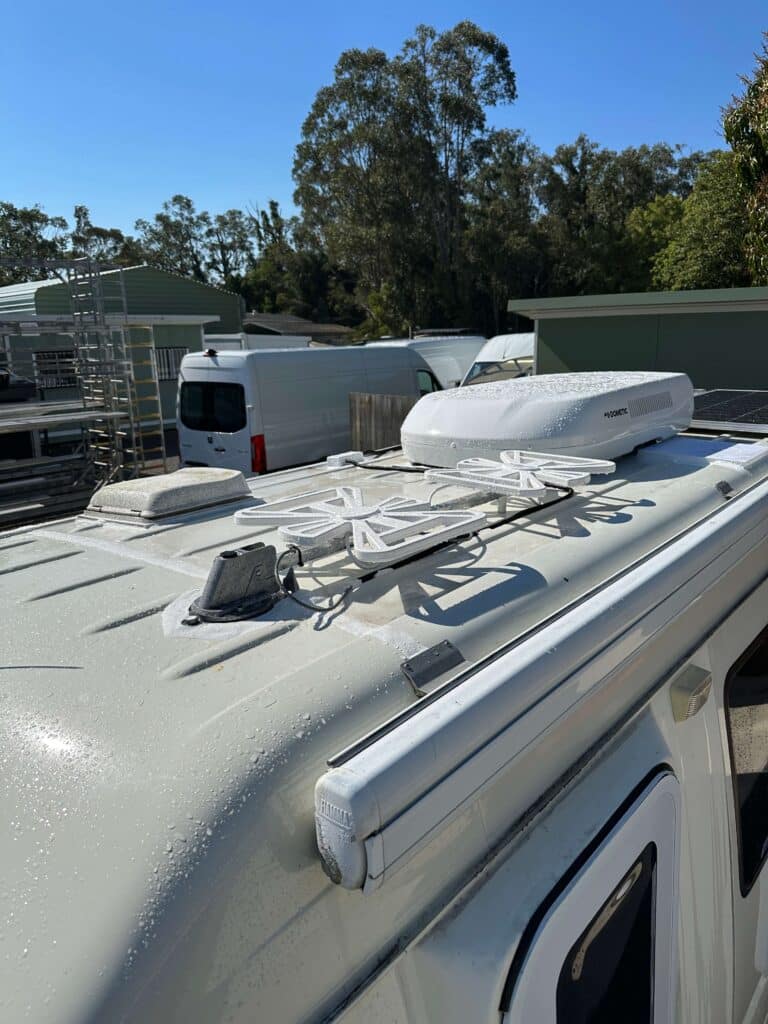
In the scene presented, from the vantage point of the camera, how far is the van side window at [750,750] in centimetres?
197

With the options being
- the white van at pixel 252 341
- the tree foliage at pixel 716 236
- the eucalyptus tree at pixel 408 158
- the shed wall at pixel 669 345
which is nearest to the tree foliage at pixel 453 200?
the eucalyptus tree at pixel 408 158

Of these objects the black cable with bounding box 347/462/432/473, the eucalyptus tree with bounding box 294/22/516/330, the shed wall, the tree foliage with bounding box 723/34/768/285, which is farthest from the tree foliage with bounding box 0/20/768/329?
the black cable with bounding box 347/462/432/473

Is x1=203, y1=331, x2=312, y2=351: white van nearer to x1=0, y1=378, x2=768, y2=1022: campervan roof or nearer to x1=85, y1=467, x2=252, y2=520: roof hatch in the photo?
x1=85, y1=467, x2=252, y2=520: roof hatch

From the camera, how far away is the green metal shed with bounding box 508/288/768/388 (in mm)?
6906

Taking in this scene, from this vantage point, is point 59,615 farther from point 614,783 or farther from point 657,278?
point 657,278

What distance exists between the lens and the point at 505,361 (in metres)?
14.1

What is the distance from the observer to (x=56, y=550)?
1.94m

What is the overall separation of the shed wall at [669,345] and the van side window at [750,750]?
559 centimetres

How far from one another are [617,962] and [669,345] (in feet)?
23.7

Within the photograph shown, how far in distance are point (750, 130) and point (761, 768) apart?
13.0 m

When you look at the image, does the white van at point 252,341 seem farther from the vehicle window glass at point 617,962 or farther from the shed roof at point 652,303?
the vehicle window glass at point 617,962

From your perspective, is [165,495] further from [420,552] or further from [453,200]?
[453,200]

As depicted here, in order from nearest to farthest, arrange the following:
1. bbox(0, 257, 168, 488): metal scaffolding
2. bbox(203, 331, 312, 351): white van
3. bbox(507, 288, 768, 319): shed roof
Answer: bbox(507, 288, 768, 319): shed roof → bbox(0, 257, 168, 488): metal scaffolding → bbox(203, 331, 312, 351): white van

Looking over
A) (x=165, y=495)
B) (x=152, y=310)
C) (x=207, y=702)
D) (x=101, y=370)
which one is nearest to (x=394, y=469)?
(x=165, y=495)
